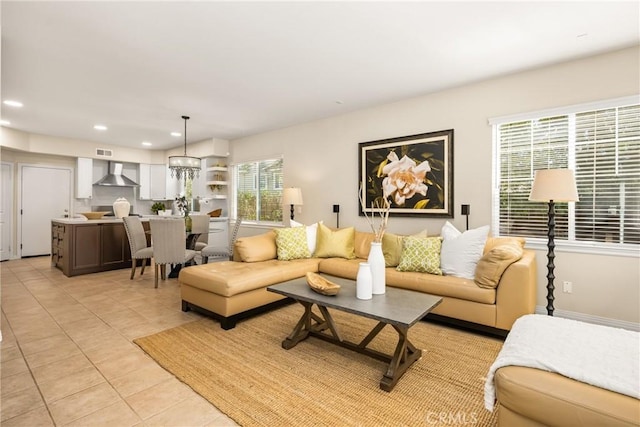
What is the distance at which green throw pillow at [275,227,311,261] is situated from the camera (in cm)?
412

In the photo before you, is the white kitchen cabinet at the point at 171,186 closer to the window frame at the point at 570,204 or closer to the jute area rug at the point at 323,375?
the jute area rug at the point at 323,375

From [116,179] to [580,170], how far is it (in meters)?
8.92

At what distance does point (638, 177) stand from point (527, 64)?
4.93 feet

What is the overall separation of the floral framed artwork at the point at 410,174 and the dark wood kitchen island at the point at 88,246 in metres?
4.39

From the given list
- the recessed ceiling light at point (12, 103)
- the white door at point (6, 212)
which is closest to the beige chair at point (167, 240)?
the recessed ceiling light at point (12, 103)

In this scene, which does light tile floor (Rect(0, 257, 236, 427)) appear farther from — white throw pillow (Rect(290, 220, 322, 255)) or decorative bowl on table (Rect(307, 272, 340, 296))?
white throw pillow (Rect(290, 220, 322, 255))

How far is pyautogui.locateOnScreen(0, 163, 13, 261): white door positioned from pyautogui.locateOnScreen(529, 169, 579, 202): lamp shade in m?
9.31

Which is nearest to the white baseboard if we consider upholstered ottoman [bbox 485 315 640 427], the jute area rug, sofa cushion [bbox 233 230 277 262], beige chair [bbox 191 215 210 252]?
the jute area rug

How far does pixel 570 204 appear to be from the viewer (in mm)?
3256

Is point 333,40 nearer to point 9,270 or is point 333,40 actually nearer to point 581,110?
point 581,110

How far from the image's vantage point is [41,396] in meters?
1.97

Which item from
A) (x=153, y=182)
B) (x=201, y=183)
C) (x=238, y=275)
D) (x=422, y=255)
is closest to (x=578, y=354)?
(x=422, y=255)

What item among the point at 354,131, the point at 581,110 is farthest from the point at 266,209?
the point at 581,110

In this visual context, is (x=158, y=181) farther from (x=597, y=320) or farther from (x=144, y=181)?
(x=597, y=320)
